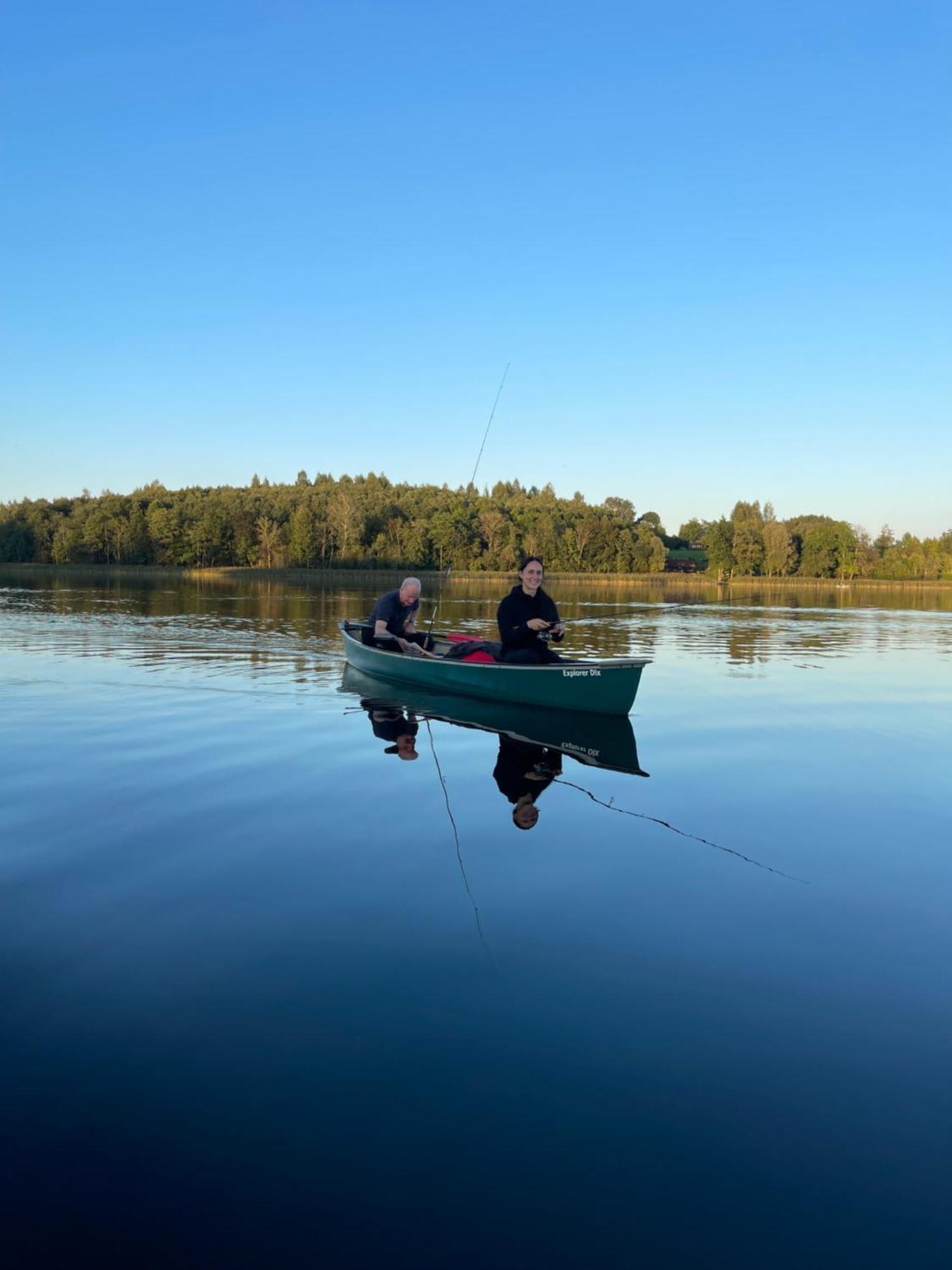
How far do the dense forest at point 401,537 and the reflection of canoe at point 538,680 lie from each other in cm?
8278

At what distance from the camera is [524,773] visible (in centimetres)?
929

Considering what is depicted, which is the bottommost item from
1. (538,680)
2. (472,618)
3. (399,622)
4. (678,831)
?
(678,831)

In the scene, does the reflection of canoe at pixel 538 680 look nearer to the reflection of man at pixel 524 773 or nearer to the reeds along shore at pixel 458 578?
the reflection of man at pixel 524 773

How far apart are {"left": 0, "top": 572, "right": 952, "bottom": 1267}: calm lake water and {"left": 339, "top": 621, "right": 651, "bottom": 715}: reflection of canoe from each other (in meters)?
1.79

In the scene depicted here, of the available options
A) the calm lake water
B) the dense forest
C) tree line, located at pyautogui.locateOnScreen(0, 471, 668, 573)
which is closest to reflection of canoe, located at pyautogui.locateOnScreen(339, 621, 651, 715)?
the calm lake water

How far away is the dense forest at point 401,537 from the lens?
102 metres

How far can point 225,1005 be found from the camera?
4078 mm

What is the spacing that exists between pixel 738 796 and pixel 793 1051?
4773 millimetres

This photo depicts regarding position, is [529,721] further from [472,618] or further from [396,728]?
[472,618]

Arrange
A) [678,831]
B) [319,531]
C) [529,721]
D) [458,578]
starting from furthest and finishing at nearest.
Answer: [319,531] → [458,578] → [529,721] → [678,831]

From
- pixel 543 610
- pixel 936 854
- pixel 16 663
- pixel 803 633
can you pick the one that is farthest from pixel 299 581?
pixel 936 854

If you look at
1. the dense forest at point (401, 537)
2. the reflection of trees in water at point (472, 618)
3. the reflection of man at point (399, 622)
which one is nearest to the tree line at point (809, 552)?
the dense forest at point (401, 537)

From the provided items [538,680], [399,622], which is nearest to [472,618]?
[399,622]

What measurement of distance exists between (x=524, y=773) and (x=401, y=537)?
337ft
